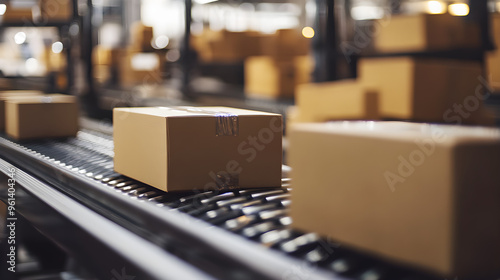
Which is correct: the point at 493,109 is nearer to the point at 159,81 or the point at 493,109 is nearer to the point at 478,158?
the point at 478,158

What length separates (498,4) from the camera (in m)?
7.27

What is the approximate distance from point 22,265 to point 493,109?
3.09m

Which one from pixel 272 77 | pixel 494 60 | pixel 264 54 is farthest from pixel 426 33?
pixel 264 54

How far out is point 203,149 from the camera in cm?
147

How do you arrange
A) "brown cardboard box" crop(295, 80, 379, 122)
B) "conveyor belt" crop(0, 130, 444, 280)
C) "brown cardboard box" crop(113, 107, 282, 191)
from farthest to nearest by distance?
1. "brown cardboard box" crop(295, 80, 379, 122)
2. "brown cardboard box" crop(113, 107, 282, 191)
3. "conveyor belt" crop(0, 130, 444, 280)

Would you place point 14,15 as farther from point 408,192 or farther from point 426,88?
point 408,192

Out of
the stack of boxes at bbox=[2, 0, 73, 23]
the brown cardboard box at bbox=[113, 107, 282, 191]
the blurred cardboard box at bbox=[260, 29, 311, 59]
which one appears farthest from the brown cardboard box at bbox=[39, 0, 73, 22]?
the brown cardboard box at bbox=[113, 107, 282, 191]

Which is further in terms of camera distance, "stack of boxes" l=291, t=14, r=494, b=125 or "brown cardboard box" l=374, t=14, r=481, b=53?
"brown cardboard box" l=374, t=14, r=481, b=53

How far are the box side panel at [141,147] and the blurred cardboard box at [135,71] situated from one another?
552 centimetres

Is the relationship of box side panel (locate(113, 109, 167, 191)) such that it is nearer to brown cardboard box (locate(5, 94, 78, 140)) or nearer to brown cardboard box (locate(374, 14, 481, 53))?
brown cardboard box (locate(5, 94, 78, 140))

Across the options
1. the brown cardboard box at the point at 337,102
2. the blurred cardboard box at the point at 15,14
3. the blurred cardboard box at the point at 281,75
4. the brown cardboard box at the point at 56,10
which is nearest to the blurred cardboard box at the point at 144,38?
the blurred cardboard box at the point at 281,75

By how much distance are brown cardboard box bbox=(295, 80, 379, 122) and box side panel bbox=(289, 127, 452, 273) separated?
7.55 feet

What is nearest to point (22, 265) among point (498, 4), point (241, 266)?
point (241, 266)

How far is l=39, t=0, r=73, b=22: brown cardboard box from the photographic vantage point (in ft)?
15.4
